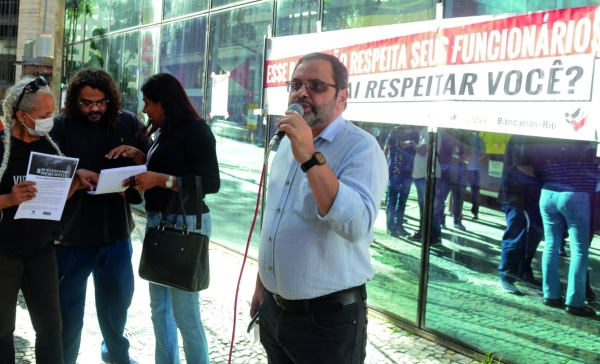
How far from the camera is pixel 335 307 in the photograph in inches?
86.9

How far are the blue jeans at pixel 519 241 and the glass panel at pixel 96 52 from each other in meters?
9.46

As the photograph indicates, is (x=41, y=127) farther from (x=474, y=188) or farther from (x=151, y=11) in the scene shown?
(x=151, y=11)

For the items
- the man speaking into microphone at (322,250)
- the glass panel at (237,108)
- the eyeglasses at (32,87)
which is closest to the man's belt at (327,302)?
the man speaking into microphone at (322,250)

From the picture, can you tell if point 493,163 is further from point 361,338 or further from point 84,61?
point 84,61

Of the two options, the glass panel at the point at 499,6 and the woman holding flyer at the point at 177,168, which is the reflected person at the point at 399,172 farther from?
the woman holding flyer at the point at 177,168

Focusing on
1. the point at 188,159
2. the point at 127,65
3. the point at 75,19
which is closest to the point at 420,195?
the point at 188,159

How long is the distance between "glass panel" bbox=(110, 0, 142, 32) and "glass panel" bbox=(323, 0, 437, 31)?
5.30 metres

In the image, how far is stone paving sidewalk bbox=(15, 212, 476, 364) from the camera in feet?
13.9

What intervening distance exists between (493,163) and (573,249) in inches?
32.5

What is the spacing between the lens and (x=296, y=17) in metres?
6.41

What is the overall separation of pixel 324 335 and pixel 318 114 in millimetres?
817

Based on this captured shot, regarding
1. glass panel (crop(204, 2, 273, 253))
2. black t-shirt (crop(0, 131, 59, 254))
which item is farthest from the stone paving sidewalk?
glass panel (crop(204, 2, 273, 253))

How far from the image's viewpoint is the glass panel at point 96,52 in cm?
1181

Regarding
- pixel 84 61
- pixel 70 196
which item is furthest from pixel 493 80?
pixel 84 61
